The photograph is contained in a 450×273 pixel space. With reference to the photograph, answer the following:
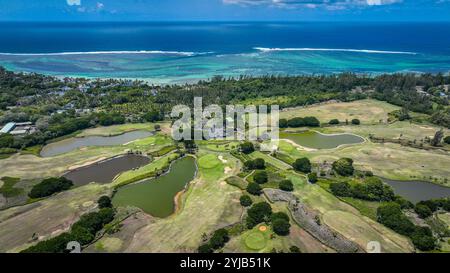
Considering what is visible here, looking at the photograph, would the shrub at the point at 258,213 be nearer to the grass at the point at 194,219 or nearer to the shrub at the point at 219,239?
the grass at the point at 194,219

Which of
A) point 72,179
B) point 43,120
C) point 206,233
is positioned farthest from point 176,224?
point 43,120

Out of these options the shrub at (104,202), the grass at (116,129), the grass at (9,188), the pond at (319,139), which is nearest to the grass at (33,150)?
the grass at (116,129)

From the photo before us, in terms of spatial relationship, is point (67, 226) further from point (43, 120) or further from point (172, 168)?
point (43, 120)

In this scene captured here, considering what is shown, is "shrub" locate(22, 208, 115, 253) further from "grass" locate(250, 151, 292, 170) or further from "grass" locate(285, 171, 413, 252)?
"grass" locate(250, 151, 292, 170)

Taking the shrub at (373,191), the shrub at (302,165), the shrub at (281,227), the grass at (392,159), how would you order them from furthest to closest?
the grass at (392,159) < the shrub at (302,165) < the shrub at (373,191) < the shrub at (281,227)

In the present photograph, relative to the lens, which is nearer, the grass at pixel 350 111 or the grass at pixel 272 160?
the grass at pixel 272 160

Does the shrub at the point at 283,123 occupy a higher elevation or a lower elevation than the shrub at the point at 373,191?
higher

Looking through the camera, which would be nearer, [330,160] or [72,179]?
[72,179]
